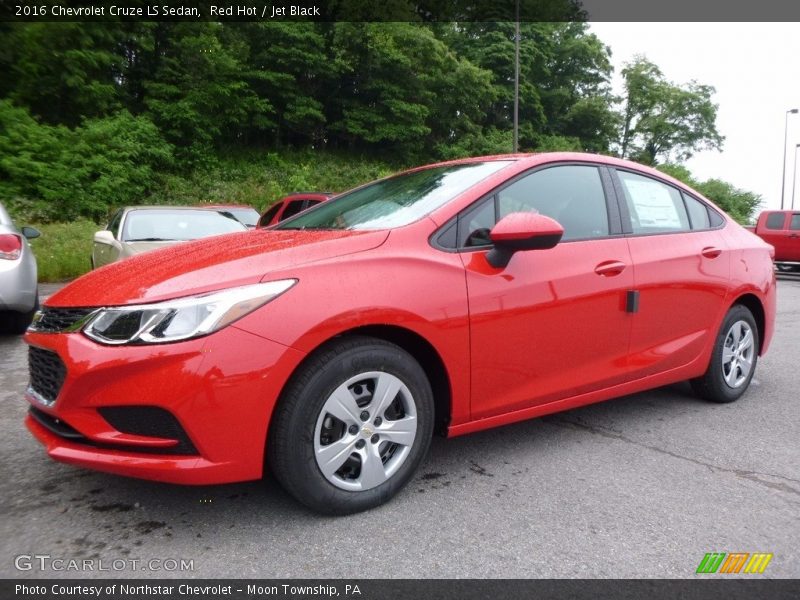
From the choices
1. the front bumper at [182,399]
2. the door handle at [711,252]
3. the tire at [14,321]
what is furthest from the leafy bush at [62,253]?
the door handle at [711,252]

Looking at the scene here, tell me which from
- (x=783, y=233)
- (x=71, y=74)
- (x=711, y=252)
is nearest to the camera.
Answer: (x=711, y=252)

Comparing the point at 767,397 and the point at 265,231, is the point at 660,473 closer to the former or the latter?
the point at 767,397

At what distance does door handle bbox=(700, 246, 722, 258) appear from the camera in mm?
3740

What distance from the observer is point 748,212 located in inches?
1849

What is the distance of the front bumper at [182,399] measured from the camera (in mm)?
2135

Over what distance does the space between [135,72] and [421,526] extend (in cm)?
3035

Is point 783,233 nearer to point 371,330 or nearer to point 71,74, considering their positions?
point 371,330

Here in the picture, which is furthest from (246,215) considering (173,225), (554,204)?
(554,204)

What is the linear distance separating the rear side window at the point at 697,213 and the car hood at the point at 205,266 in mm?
2229

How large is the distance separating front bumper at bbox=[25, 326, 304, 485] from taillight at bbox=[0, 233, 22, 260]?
385cm

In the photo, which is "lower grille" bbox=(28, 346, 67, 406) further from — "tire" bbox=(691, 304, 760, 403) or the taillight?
"tire" bbox=(691, 304, 760, 403)

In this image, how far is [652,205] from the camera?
3.67 metres

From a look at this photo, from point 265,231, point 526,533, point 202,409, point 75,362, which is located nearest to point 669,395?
point 526,533

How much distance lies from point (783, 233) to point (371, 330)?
16766mm
